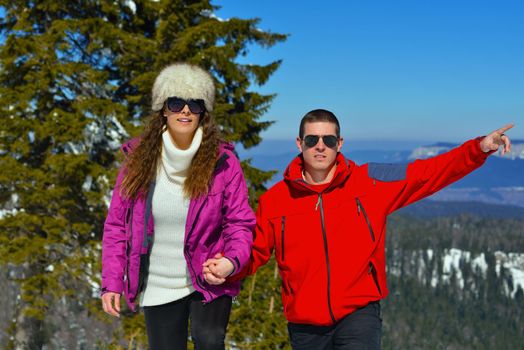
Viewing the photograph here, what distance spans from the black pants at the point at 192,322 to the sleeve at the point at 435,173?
1245mm

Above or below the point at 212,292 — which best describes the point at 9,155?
above

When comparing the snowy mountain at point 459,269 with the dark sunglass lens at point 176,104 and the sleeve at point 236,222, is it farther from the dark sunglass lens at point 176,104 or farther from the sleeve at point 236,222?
the dark sunglass lens at point 176,104

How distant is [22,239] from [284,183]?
36.7ft

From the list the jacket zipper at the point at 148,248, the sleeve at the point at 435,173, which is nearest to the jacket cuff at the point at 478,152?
the sleeve at the point at 435,173

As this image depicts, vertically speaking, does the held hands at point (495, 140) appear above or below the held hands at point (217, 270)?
above

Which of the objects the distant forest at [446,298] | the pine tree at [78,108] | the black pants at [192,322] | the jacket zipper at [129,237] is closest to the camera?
the black pants at [192,322]

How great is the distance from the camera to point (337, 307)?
3064 mm

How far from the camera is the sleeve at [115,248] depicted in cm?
291

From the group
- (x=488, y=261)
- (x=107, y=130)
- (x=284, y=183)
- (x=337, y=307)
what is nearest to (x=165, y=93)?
(x=284, y=183)

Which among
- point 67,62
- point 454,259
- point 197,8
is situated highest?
point 197,8

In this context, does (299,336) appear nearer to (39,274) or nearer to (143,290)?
(143,290)

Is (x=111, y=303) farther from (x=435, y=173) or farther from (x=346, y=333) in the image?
(x=435, y=173)

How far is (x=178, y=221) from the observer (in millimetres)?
2850

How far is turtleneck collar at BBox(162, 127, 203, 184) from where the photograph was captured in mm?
2836
